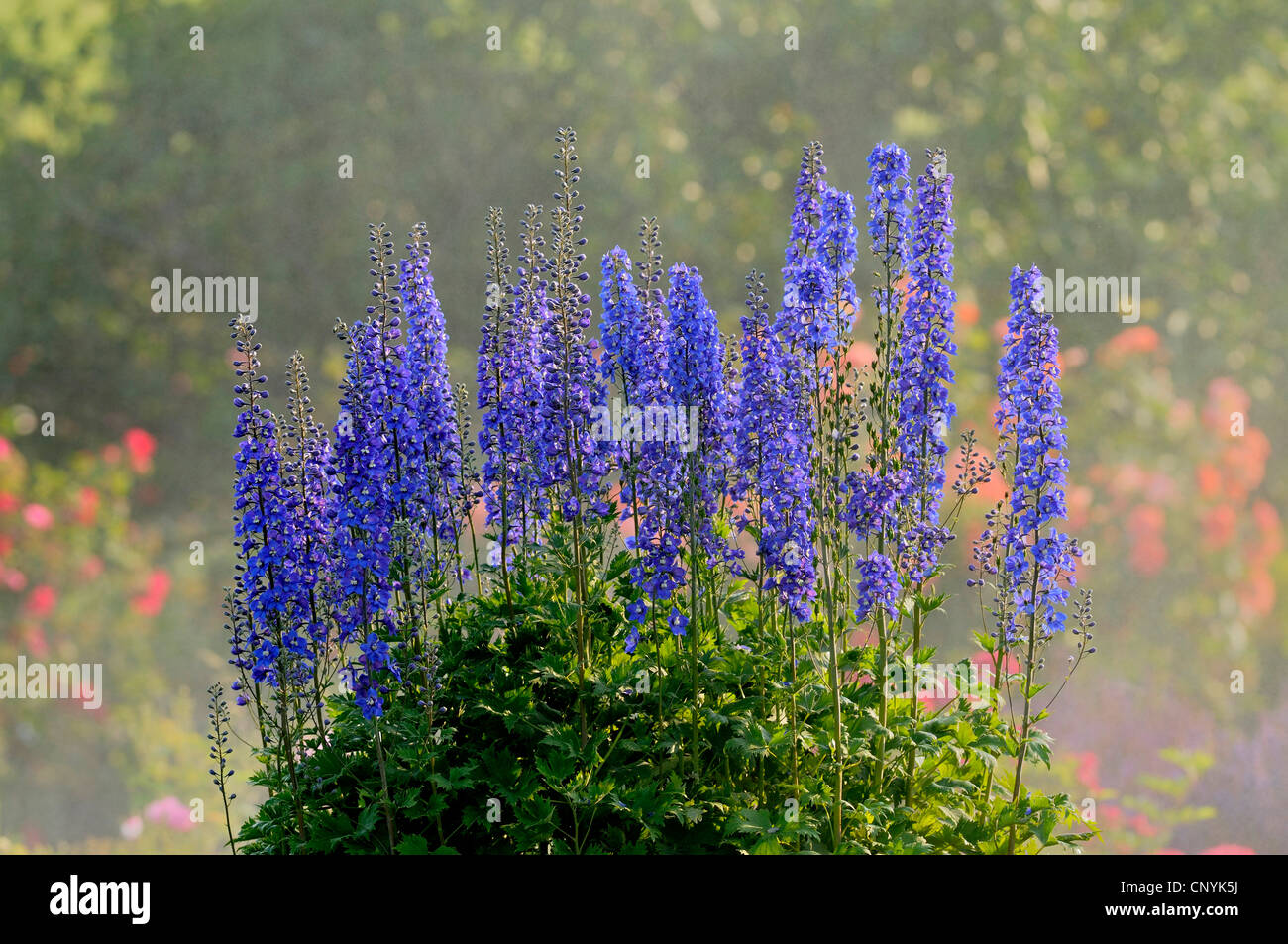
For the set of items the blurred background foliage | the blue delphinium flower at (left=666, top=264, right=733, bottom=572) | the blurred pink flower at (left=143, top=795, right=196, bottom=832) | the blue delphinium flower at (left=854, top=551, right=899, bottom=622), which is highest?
the blurred background foliage

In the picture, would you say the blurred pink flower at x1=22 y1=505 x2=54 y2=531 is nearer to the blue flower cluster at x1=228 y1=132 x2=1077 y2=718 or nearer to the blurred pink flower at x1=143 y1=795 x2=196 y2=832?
the blurred pink flower at x1=143 y1=795 x2=196 y2=832

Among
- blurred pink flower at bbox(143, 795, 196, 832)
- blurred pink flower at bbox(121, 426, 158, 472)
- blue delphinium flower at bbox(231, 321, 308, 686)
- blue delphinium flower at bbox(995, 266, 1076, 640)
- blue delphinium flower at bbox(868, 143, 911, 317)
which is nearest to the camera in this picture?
blue delphinium flower at bbox(231, 321, 308, 686)

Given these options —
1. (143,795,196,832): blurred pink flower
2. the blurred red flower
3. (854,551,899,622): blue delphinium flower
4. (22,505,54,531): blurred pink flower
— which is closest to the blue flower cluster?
(854,551,899,622): blue delphinium flower

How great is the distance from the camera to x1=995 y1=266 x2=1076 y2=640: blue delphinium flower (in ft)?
13.2

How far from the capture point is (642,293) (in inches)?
166

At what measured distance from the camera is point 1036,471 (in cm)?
403

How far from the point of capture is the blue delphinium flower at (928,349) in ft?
14.1

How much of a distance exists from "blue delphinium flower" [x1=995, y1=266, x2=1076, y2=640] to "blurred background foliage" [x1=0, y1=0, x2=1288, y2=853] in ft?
16.8

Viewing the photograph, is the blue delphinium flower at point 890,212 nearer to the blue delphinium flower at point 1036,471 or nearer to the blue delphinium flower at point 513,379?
the blue delphinium flower at point 1036,471

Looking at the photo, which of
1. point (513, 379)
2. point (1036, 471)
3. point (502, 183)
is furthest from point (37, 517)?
point (1036, 471)

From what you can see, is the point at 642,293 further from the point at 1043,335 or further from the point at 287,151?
the point at 287,151

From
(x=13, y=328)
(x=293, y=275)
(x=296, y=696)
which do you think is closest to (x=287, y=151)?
(x=293, y=275)
